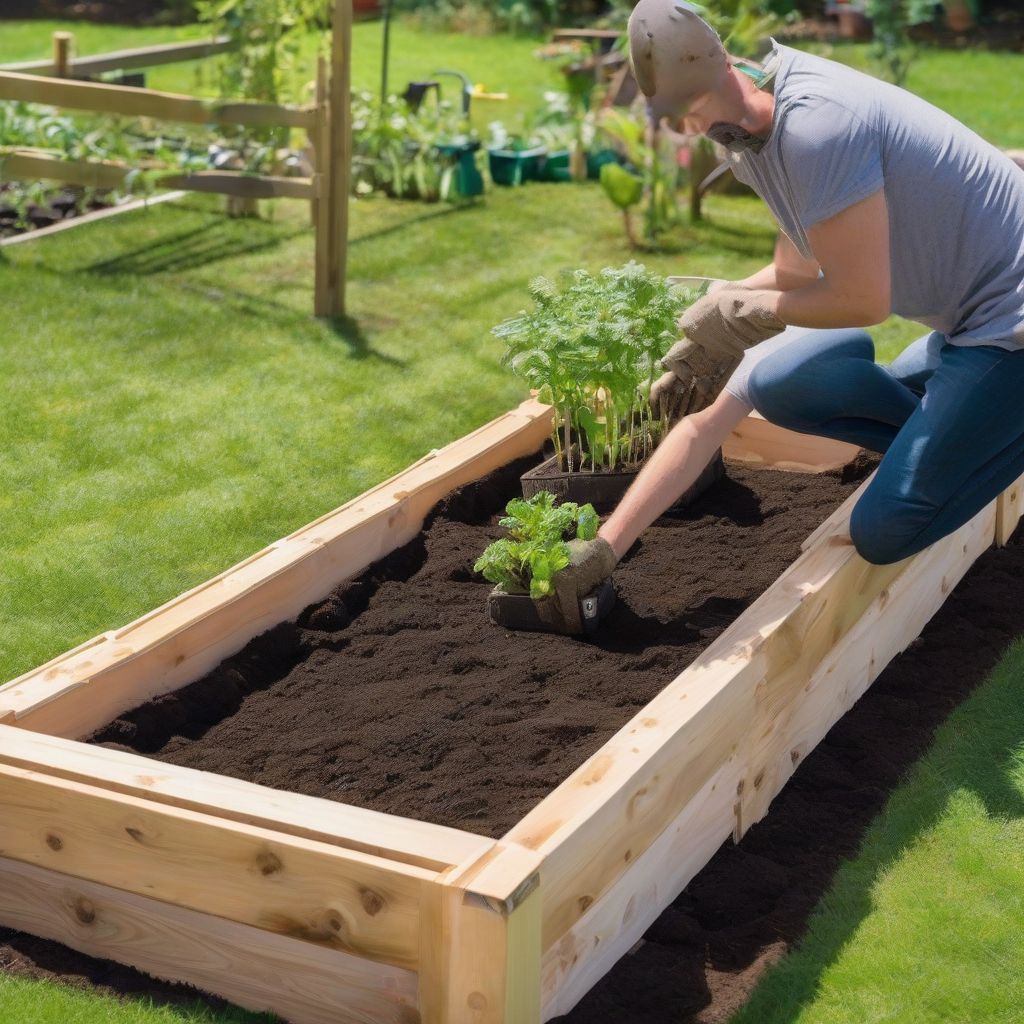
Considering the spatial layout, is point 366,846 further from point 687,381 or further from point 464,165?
point 464,165

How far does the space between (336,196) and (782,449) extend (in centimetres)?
254

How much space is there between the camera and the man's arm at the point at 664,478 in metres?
3.43

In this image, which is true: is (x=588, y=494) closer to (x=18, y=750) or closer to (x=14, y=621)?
(x=14, y=621)

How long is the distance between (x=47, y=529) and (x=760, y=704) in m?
2.32

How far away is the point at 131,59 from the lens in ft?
27.8

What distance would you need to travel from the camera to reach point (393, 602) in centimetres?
361

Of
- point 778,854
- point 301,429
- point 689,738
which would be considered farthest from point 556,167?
point 689,738

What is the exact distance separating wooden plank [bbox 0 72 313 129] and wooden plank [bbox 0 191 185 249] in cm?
66

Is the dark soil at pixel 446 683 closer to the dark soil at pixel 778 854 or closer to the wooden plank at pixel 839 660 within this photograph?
the dark soil at pixel 778 854

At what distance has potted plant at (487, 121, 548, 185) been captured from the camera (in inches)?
329

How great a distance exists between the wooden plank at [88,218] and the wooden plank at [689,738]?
16.0ft

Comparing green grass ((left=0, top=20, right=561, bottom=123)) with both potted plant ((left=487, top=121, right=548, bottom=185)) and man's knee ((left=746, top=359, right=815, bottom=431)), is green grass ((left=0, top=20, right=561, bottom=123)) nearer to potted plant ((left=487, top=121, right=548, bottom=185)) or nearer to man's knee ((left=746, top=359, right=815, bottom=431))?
potted plant ((left=487, top=121, right=548, bottom=185))

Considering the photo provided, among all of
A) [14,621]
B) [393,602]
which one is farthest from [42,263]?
[393,602]

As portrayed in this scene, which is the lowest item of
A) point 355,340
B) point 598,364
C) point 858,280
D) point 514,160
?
point 355,340
